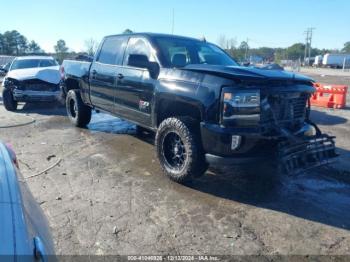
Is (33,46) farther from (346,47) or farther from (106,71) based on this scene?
(346,47)

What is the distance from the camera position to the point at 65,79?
818 centimetres

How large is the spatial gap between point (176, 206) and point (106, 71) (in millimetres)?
3256

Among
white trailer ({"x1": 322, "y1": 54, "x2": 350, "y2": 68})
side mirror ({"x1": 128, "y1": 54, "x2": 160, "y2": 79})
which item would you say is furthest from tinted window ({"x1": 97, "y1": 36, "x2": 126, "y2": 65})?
white trailer ({"x1": 322, "y1": 54, "x2": 350, "y2": 68})

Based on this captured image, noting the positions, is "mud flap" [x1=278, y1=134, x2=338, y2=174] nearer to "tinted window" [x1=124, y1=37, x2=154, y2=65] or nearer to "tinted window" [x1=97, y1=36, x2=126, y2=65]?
"tinted window" [x1=124, y1=37, x2=154, y2=65]

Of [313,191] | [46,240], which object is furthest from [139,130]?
[46,240]

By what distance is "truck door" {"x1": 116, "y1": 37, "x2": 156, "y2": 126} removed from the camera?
206 inches

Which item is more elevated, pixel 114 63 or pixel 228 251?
pixel 114 63

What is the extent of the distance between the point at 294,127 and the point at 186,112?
1.44 metres

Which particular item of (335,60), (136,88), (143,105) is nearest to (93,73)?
(136,88)

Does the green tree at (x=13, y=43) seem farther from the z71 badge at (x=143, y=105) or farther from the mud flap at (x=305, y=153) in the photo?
the mud flap at (x=305, y=153)

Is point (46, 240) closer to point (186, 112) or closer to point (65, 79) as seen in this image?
point (186, 112)

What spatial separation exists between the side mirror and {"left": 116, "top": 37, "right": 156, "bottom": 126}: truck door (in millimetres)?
91

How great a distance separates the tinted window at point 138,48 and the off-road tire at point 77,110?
7.72ft

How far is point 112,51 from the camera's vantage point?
6.36 metres
